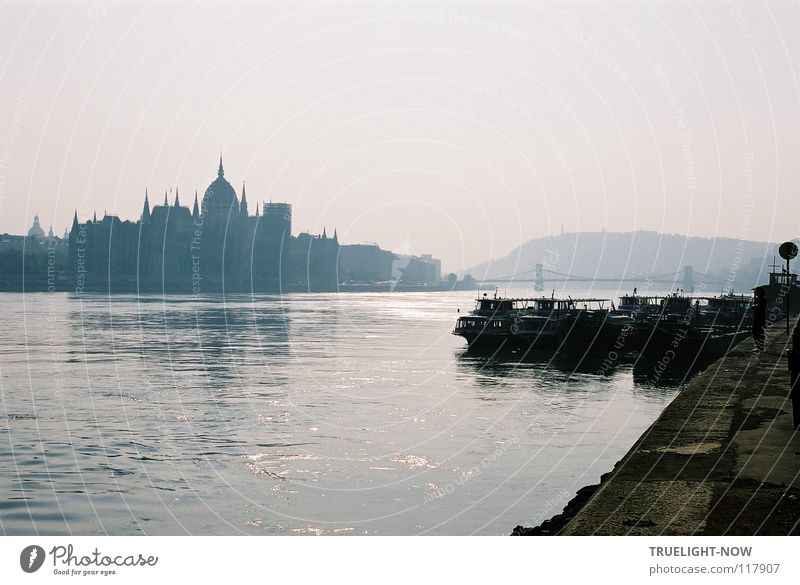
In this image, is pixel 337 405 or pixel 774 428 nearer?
pixel 774 428

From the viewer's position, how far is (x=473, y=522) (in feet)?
48.2

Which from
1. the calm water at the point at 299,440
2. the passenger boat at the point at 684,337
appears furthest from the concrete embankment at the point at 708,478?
the passenger boat at the point at 684,337

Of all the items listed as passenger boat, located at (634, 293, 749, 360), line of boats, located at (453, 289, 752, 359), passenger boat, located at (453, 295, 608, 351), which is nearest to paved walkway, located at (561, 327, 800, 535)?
passenger boat, located at (634, 293, 749, 360)

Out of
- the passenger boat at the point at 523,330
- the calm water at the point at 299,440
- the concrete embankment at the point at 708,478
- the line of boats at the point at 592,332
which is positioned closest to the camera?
the concrete embankment at the point at 708,478

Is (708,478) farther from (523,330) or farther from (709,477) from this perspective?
(523,330)

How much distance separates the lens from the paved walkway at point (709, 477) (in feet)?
23.2

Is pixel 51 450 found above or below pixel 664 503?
below

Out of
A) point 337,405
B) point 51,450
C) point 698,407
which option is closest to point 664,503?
point 698,407

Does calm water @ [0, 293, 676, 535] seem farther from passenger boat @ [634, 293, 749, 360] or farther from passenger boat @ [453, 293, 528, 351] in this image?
passenger boat @ [453, 293, 528, 351]

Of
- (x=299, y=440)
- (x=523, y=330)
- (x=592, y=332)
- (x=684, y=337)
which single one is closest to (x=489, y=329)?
(x=523, y=330)

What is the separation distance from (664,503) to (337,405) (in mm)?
21115

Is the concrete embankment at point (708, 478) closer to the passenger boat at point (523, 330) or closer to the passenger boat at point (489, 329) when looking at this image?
the passenger boat at point (523, 330)

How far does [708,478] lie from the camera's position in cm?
855
